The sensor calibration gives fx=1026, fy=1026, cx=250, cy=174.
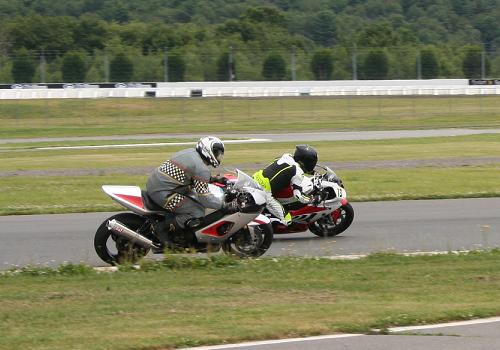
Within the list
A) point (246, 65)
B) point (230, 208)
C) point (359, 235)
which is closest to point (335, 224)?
point (359, 235)

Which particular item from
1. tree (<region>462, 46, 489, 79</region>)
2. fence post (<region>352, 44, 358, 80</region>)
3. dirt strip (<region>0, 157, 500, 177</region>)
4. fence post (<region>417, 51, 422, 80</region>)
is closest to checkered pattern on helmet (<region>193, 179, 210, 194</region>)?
dirt strip (<region>0, 157, 500, 177</region>)

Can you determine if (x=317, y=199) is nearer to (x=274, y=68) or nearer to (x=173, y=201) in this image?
(x=173, y=201)

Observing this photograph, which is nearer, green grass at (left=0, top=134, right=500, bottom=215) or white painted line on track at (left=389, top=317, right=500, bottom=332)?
white painted line on track at (left=389, top=317, right=500, bottom=332)

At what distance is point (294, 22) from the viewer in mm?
118438

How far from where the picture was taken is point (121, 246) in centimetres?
1195

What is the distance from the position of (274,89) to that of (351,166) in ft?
125

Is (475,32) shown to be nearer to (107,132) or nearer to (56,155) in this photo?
(107,132)

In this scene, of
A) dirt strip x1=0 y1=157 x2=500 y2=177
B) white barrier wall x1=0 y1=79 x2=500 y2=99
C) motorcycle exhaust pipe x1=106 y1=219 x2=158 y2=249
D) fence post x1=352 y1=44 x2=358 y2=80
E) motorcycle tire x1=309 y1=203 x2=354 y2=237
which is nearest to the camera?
motorcycle exhaust pipe x1=106 y1=219 x2=158 y2=249

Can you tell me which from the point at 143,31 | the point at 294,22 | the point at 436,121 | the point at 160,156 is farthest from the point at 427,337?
the point at 294,22

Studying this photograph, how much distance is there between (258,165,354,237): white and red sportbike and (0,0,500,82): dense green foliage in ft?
161

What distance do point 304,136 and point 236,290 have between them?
30.0 m

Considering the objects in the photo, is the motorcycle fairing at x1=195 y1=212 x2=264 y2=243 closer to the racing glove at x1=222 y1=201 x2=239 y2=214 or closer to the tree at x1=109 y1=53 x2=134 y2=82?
the racing glove at x1=222 y1=201 x2=239 y2=214

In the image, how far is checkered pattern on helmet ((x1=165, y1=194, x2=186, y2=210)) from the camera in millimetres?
11992

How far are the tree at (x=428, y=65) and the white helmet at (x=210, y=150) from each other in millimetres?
57748
